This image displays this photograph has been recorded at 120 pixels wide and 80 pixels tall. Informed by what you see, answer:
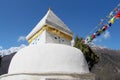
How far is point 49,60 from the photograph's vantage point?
30.1 feet

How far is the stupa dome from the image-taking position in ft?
29.7

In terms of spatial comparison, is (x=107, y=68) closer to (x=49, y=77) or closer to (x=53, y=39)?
(x=53, y=39)

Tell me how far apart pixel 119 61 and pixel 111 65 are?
15.1 metres

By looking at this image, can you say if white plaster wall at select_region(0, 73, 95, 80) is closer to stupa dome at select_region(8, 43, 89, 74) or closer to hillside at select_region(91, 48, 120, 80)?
stupa dome at select_region(8, 43, 89, 74)

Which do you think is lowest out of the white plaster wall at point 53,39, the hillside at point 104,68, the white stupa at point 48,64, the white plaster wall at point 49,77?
the white plaster wall at point 49,77

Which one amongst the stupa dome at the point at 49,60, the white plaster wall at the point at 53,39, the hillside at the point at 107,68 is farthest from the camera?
the hillside at the point at 107,68

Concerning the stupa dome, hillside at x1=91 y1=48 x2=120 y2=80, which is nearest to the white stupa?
the stupa dome

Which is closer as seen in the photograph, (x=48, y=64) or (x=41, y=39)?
(x=48, y=64)

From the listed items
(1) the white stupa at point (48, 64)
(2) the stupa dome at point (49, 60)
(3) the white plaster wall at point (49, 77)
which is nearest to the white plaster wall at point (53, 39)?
(1) the white stupa at point (48, 64)

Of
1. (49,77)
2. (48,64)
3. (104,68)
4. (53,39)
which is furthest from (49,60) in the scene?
(104,68)

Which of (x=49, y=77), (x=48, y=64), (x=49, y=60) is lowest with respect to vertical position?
(x=49, y=77)

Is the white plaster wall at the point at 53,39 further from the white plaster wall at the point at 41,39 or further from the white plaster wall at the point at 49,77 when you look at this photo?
the white plaster wall at the point at 49,77

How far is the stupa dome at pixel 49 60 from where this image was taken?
9.05 meters

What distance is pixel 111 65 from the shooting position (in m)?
109
